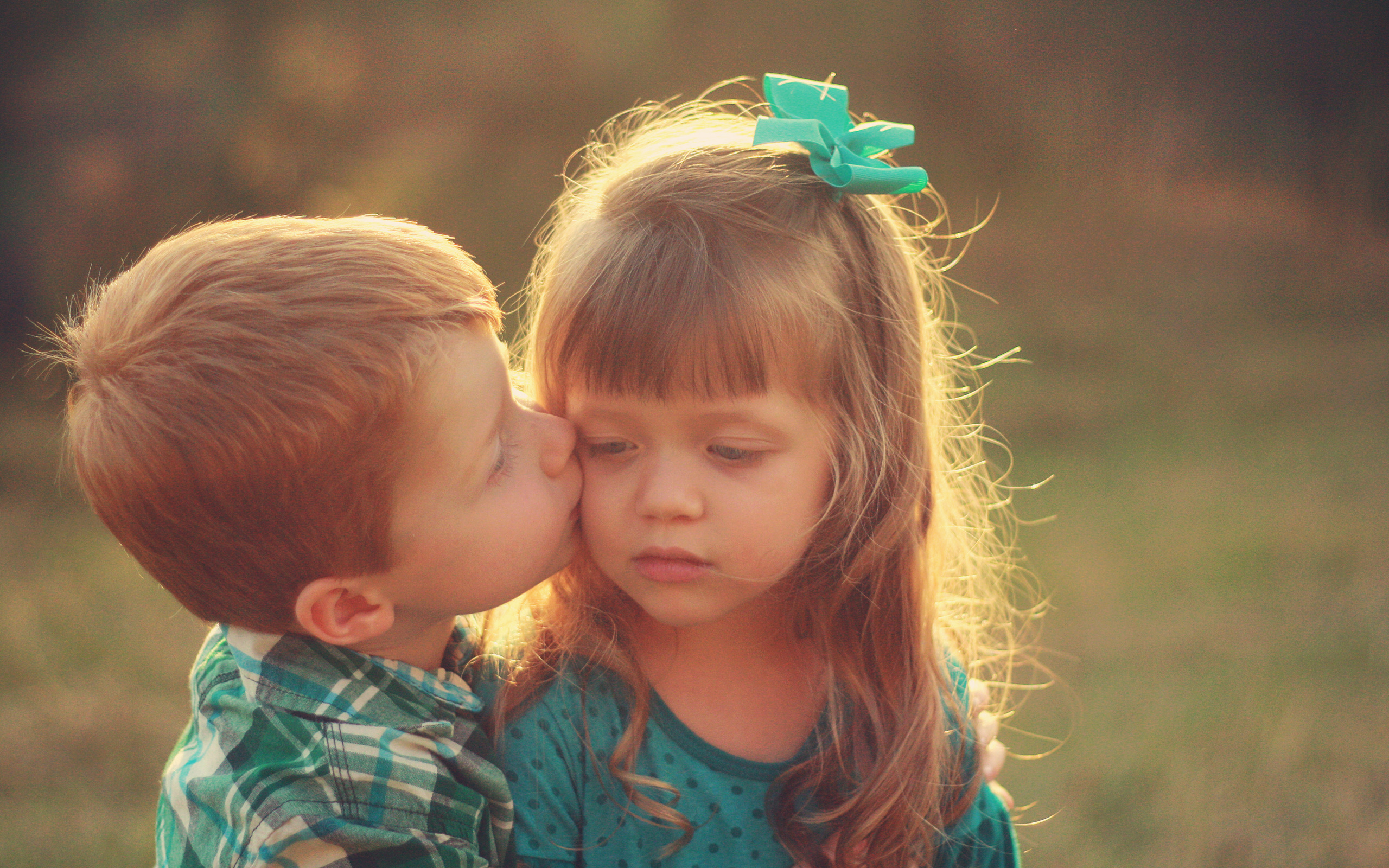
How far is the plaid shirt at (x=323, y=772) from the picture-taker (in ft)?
4.57

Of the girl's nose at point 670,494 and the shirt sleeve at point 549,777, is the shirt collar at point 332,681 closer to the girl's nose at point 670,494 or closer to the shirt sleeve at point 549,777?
the shirt sleeve at point 549,777

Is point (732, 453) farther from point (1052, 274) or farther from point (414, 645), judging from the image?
point (1052, 274)

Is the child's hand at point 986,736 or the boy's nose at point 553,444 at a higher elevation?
the boy's nose at point 553,444

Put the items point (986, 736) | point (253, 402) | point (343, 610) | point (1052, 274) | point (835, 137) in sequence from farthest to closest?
point (1052, 274)
point (986, 736)
point (835, 137)
point (343, 610)
point (253, 402)

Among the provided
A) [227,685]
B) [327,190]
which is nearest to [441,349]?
[227,685]

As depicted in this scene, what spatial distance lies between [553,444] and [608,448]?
0.10 meters

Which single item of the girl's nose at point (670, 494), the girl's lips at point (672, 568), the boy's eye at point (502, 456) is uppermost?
the boy's eye at point (502, 456)

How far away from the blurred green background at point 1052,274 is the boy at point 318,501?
4.94ft

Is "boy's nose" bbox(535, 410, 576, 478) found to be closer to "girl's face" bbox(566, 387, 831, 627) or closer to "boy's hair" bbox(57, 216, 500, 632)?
"girl's face" bbox(566, 387, 831, 627)

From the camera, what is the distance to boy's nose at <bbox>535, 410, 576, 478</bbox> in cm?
161

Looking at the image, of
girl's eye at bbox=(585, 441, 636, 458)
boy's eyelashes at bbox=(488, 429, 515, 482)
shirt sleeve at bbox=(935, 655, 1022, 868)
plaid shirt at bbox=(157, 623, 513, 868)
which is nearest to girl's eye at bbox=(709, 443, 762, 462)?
girl's eye at bbox=(585, 441, 636, 458)

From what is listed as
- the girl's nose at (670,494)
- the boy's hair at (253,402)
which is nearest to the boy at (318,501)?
the boy's hair at (253,402)

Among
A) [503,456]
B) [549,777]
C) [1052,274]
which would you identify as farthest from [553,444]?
[1052,274]

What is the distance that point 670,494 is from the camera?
1.56 m
